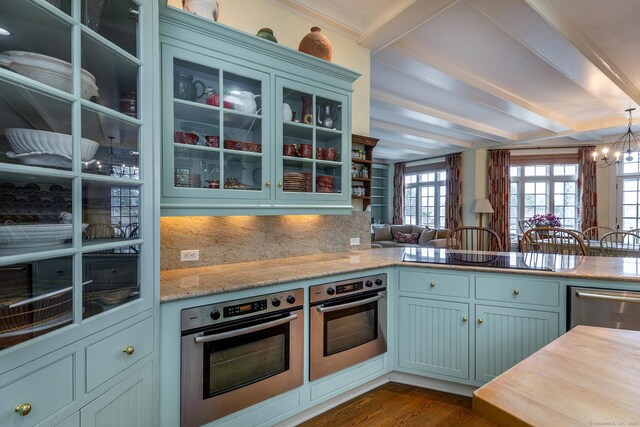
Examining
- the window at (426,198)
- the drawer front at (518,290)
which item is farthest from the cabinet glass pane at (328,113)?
the window at (426,198)

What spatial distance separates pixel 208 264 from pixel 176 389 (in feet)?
2.82

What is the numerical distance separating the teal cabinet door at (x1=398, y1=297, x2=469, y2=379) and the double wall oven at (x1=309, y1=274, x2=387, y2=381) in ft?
0.63

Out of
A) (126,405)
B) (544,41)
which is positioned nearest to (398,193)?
(544,41)

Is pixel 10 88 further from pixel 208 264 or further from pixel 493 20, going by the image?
pixel 493 20

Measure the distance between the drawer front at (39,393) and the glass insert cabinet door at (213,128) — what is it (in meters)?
0.95

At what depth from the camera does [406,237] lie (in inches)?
289

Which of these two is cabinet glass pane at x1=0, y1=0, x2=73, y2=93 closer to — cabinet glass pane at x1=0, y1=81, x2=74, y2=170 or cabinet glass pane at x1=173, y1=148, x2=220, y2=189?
cabinet glass pane at x1=0, y1=81, x2=74, y2=170

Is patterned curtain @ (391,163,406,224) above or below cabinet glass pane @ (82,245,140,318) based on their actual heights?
above

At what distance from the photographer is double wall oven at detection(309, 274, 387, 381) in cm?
195

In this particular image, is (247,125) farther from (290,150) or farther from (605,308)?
(605,308)

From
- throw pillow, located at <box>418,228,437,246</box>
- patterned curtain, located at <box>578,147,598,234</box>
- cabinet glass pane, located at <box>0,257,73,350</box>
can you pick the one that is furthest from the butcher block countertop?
patterned curtain, located at <box>578,147,598,234</box>

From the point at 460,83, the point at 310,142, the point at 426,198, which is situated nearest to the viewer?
the point at 310,142

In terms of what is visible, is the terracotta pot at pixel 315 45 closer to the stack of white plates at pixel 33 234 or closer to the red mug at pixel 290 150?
the red mug at pixel 290 150

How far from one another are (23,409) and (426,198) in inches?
343
